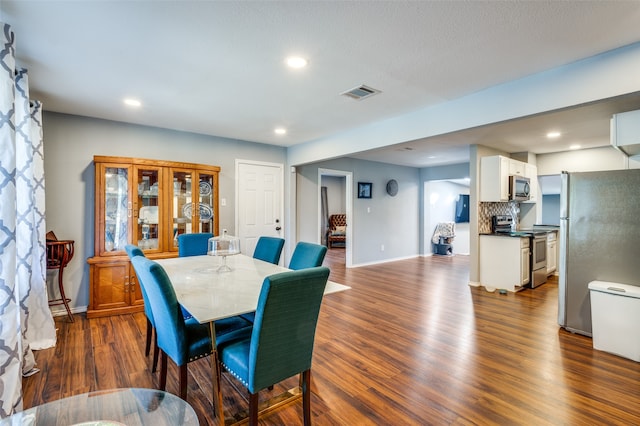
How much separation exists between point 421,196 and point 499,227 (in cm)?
281

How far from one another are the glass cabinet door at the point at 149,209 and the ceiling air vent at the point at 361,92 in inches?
104

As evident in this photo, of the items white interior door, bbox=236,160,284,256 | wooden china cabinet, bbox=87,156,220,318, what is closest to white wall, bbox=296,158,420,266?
white interior door, bbox=236,160,284,256

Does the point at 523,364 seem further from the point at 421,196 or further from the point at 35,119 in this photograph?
the point at 421,196

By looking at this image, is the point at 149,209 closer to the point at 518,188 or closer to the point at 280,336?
the point at 280,336

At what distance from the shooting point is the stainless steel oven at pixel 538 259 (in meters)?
4.72

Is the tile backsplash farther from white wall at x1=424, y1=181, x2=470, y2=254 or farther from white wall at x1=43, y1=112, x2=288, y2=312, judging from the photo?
white wall at x1=43, y1=112, x2=288, y2=312

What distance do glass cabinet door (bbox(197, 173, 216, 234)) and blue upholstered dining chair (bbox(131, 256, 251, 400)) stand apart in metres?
2.45

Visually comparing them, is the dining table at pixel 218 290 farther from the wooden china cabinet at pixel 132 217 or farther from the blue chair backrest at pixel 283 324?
the wooden china cabinet at pixel 132 217

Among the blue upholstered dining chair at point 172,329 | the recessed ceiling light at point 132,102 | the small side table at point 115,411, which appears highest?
the recessed ceiling light at point 132,102

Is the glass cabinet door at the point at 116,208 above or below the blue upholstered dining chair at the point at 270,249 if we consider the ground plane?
above

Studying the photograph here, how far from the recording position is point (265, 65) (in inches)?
92.7

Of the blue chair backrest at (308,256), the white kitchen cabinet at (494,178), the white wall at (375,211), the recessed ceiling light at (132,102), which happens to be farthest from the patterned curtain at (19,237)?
the white kitchen cabinet at (494,178)

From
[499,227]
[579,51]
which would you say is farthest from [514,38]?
[499,227]

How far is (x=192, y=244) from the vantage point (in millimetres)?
3432
